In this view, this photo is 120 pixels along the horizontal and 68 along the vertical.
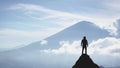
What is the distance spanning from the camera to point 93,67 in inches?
1551

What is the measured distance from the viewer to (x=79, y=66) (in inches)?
1561

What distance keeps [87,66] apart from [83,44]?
4067 millimetres

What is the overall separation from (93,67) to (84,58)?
1564mm

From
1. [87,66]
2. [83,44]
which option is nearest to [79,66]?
[87,66]

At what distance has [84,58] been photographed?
39.8 metres

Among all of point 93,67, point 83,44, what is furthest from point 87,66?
point 83,44

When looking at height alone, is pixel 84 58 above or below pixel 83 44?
below

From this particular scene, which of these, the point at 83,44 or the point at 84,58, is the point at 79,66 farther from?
the point at 83,44

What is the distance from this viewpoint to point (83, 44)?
4259cm

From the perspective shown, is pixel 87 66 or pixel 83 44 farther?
pixel 83 44

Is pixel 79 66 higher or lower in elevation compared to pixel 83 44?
lower

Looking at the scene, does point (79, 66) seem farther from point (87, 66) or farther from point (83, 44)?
point (83, 44)

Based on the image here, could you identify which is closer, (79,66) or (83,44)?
(79,66)

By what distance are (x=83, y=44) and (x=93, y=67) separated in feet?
14.1
